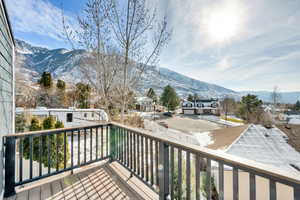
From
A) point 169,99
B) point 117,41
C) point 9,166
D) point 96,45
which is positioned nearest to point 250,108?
point 169,99

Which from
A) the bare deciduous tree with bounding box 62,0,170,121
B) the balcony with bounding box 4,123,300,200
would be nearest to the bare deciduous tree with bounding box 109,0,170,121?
the bare deciduous tree with bounding box 62,0,170,121

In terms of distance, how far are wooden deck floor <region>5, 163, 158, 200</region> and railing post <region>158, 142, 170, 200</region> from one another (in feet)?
1.06

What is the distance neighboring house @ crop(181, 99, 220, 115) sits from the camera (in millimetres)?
39975

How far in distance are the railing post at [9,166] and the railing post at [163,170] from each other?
2012mm

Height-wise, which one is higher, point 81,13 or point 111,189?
point 81,13

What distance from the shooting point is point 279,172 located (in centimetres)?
90

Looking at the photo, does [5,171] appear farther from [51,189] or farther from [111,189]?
[111,189]

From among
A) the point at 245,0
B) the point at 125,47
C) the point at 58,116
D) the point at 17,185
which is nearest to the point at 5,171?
the point at 17,185

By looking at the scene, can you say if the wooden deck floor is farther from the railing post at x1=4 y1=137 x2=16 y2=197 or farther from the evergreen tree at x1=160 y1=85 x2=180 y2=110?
the evergreen tree at x1=160 y1=85 x2=180 y2=110

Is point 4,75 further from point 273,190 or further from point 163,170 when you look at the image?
point 273,190

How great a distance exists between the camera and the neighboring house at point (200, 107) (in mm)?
39975

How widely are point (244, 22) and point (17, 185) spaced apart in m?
7.56

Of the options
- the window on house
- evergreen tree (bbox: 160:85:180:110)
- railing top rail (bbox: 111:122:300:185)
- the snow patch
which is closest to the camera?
railing top rail (bbox: 111:122:300:185)

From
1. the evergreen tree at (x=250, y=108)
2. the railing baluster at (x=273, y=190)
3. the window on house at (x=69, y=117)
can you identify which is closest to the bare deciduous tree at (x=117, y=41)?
the railing baluster at (x=273, y=190)
